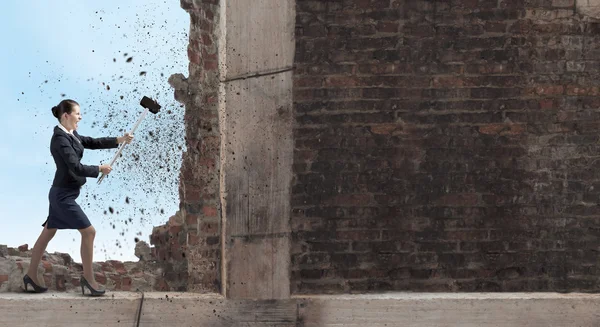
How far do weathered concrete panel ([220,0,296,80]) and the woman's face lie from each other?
1064mm

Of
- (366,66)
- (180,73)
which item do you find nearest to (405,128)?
(366,66)

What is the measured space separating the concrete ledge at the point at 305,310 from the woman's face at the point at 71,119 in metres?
1.17

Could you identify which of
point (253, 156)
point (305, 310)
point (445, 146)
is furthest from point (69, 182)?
point (445, 146)

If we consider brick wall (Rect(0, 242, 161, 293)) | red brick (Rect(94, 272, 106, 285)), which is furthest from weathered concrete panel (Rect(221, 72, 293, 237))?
red brick (Rect(94, 272, 106, 285))

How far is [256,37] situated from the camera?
696cm

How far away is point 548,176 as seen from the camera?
25.4ft

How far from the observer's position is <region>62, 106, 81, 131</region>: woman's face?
7.07 m

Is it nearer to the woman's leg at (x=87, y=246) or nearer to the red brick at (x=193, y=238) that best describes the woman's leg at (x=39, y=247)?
the woman's leg at (x=87, y=246)

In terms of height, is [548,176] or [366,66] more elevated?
[366,66]

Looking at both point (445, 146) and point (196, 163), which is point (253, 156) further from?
point (196, 163)

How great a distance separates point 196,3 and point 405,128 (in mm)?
2194

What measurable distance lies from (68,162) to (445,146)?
2.74 meters

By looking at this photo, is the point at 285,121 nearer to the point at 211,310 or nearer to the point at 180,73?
the point at 211,310

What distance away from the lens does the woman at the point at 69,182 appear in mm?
6883
